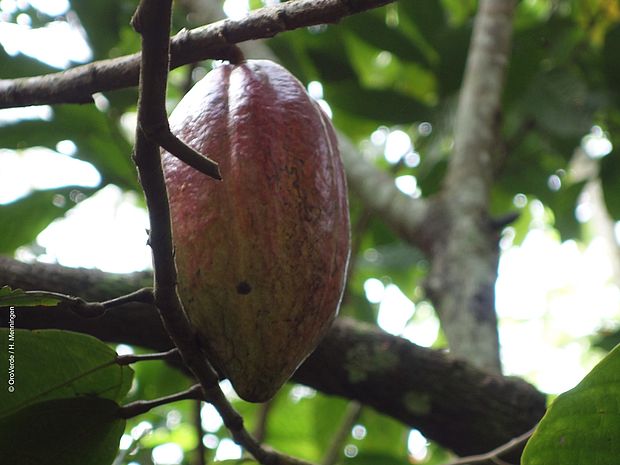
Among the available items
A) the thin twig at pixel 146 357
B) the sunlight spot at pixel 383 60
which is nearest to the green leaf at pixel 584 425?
the thin twig at pixel 146 357

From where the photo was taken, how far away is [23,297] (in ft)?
2.34

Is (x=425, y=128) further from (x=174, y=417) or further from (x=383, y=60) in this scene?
(x=174, y=417)

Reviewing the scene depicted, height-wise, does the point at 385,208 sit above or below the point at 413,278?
above

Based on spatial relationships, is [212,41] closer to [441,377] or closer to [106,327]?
[106,327]

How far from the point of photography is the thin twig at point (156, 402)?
74cm

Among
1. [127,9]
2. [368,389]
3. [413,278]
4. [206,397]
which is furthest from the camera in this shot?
[413,278]

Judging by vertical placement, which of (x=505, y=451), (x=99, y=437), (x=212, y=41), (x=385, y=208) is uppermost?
(x=212, y=41)

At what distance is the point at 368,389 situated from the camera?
119 cm

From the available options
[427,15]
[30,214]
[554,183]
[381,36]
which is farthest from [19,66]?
[554,183]

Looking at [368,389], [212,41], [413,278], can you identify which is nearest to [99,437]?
[212,41]

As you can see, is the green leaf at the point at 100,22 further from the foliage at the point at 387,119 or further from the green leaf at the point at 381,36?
the green leaf at the point at 381,36

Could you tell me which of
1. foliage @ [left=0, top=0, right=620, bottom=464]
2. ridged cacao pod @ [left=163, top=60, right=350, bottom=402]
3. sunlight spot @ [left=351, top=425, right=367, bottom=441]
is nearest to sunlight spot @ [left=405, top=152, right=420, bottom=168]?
foliage @ [left=0, top=0, right=620, bottom=464]

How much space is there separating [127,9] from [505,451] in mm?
1458

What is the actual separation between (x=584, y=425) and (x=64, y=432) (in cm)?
46
